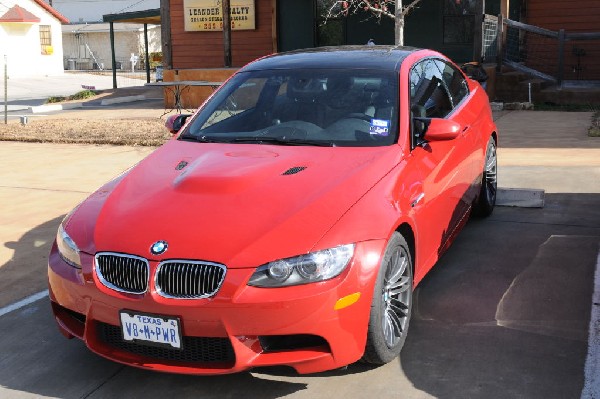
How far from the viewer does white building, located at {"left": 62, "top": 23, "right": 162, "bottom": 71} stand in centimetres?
5091

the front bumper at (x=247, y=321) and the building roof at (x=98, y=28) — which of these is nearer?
the front bumper at (x=247, y=321)

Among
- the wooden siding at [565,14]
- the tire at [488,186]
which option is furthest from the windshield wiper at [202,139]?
the wooden siding at [565,14]

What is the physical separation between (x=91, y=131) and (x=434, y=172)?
34.0ft

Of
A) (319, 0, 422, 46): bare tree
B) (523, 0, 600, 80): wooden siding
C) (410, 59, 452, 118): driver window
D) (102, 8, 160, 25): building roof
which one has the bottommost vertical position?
(410, 59, 452, 118): driver window

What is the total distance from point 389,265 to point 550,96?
1284cm

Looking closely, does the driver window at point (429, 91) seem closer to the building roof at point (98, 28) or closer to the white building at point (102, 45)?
the white building at point (102, 45)

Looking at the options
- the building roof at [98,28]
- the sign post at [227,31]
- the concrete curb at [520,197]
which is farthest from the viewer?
the building roof at [98,28]

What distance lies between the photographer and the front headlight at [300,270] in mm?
3318

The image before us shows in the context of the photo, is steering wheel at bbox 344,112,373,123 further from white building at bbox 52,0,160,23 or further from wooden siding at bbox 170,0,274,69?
white building at bbox 52,0,160,23

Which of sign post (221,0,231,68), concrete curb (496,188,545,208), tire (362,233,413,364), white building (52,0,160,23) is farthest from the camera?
white building (52,0,160,23)

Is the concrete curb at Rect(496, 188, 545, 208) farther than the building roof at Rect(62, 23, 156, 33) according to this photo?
No

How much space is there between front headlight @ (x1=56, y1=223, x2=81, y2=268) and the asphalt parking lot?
0.64m

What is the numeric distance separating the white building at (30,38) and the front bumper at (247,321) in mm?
41540

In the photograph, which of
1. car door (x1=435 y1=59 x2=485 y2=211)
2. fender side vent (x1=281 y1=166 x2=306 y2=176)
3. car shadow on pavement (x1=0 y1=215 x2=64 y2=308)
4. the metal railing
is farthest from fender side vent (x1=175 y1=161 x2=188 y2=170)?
the metal railing
